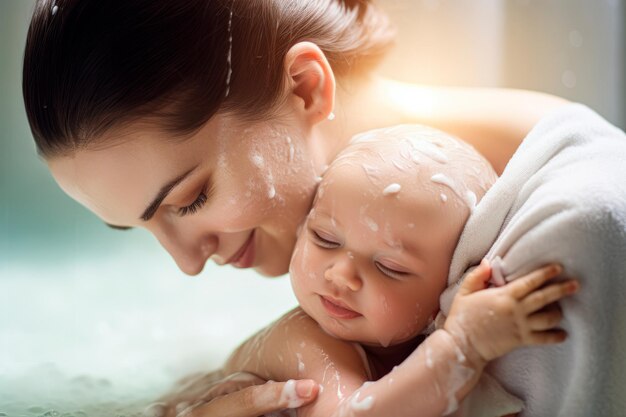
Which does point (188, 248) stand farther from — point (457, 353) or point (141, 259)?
point (141, 259)

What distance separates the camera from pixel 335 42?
42.2 inches

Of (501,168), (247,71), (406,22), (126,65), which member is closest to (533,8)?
(406,22)

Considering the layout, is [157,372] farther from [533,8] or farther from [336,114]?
[533,8]

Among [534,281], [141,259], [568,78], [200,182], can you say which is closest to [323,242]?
[200,182]

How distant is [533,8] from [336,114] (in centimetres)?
79

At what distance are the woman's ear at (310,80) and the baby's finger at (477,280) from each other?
347mm

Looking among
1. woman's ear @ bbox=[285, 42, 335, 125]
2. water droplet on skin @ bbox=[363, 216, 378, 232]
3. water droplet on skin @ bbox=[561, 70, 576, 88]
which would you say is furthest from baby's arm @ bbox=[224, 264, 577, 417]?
water droplet on skin @ bbox=[561, 70, 576, 88]

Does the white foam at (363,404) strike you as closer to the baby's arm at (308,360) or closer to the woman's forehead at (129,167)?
the baby's arm at (308,360)

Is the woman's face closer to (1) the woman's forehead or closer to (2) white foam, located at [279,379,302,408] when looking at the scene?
(1) the woman's forehead

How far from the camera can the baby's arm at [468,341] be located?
72 cm

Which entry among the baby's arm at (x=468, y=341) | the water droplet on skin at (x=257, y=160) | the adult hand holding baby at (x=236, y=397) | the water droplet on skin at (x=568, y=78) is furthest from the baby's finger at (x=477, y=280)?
the water droplet on skin at (x=568, y=78)

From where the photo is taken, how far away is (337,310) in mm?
900

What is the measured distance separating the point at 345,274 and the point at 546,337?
236 mm

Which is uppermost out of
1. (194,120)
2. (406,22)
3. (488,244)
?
(406,22)
